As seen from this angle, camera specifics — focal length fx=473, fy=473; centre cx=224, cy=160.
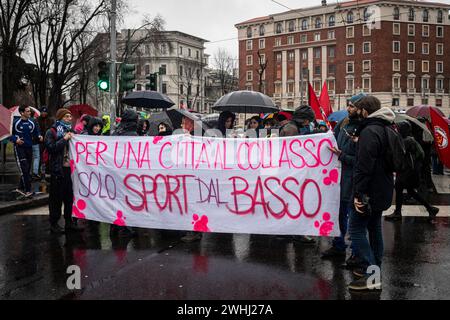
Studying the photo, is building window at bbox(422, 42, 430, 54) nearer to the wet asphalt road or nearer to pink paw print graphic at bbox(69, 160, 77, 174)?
the wet asphalt road

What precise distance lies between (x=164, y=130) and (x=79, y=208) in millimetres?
1692

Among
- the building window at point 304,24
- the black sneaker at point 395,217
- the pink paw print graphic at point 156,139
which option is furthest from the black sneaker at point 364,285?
the building window at point 304,24

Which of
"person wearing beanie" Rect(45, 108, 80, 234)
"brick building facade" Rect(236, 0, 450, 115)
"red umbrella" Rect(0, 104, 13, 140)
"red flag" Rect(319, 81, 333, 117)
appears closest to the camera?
"person wearing beanie" Rect(45, 108, 80, 234)

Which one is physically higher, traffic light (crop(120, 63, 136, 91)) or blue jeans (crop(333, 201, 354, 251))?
traffic light (crop(120, 63, 136, 91))

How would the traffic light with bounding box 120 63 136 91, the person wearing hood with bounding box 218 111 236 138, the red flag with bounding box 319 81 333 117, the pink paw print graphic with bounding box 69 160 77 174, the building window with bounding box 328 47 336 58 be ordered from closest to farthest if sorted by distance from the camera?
the pink paw print graphic with bounding box 69 160 77 174 < the person wearing hood with bounding box 218 111 236 138 < the red flag with bounding box 319 81 333 117 < the traffic light with bounding box 120 63 136 91 < the building window with bounding box 328 47 336 58

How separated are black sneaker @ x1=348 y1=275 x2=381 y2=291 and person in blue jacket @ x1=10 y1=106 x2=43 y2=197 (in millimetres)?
7428

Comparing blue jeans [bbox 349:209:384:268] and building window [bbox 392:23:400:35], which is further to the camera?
building window [bbox 392:23:400:35]

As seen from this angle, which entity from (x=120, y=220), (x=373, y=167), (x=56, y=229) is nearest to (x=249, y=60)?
(x=56, y=229)

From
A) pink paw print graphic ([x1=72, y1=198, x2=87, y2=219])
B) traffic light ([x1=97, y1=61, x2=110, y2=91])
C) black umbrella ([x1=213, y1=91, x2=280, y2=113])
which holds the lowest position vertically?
pink paw print graphic ([x1=72, y1=198, x2=87, y2=219])

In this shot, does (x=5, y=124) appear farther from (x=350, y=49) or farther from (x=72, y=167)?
(x=350, y=49)

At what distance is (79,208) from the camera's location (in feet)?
22.8

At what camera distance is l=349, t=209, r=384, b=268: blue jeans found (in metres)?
4.67

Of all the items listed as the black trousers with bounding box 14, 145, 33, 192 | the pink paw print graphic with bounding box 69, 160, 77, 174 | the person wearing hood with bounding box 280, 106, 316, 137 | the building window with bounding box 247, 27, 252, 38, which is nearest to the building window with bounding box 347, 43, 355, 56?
the building window with bounding box 247, 27, 252, 38
